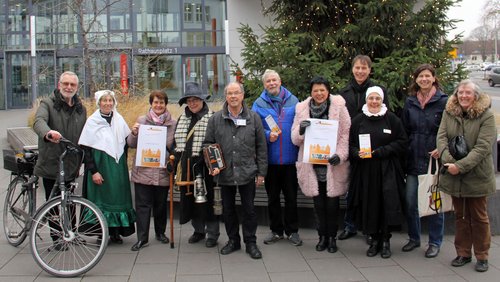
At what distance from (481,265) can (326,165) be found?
1.75 meters

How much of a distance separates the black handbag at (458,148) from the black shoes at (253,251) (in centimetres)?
214

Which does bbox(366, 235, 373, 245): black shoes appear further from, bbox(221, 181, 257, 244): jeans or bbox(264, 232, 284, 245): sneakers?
bbox(221, 181, 257, 244): jeans

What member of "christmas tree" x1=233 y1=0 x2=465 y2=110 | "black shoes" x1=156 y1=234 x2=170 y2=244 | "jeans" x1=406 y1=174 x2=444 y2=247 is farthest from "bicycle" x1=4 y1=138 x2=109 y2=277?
"christmas tree" x1=233 y1=0 x2=465 y2=110

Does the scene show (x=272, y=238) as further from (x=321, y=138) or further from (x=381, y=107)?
(x=381, y=107)

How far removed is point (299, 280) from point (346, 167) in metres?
1.32

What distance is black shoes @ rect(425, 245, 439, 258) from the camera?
5434mm

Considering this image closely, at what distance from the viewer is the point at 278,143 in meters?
5.66

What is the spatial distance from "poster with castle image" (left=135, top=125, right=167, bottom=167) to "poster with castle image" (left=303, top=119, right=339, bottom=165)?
153cm

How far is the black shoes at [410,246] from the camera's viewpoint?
18.5ft

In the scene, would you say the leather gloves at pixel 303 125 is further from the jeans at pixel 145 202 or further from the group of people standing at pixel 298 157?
the jeans at pixel 145 202

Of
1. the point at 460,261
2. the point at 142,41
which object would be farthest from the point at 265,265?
the point at 142,41

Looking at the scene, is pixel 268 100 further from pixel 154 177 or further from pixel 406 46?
pixel 406 46

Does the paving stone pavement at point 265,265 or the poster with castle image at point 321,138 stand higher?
the poster with castle image at point 321,138

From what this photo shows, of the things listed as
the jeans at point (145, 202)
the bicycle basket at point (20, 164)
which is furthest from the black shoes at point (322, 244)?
the bicycle basket at point (20, 164)
